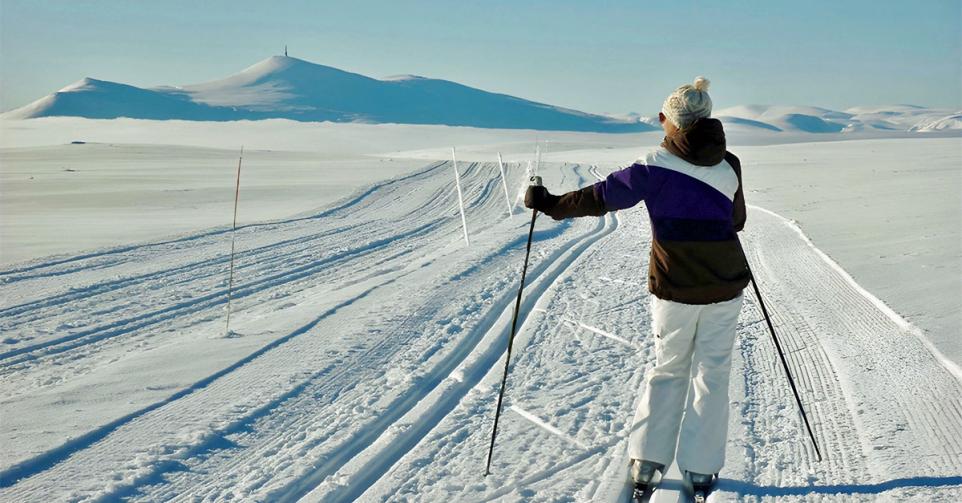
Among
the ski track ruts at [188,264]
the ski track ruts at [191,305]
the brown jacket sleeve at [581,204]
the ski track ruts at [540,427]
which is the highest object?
the brown jacket sleeve at [581,204]

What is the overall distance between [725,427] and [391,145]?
67644 mm

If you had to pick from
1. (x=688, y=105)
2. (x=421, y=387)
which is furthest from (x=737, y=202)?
(x=421, y=387)

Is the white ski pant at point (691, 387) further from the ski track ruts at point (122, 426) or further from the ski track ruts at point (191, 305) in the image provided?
the ski track ruts at point (191, 305)

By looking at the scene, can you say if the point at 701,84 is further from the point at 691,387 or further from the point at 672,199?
the point at 691,387

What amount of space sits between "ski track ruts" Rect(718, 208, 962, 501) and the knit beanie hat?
5.37ft

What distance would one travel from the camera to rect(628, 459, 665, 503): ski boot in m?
3.48

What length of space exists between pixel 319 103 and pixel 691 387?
168m

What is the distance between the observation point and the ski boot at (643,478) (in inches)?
137

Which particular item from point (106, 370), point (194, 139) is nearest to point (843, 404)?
point (106, 370)

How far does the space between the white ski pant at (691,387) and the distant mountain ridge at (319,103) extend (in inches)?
5542

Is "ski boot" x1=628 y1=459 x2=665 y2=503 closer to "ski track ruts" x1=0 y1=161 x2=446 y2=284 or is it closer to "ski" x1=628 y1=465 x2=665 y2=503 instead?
"ski" x1=628 y1=465 x2=665 y2=503

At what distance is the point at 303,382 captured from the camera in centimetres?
520

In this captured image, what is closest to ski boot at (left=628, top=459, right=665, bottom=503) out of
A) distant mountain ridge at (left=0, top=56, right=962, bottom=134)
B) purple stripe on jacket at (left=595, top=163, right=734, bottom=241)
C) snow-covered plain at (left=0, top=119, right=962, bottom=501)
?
snow-covered plain at (left=0, top=119, right=962, bottom=501)

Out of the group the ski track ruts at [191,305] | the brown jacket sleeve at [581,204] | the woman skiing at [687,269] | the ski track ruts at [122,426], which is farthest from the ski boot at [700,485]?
the ski track ruts at [191,305]
